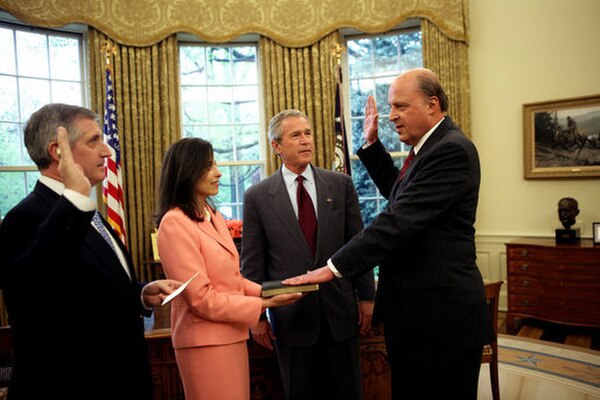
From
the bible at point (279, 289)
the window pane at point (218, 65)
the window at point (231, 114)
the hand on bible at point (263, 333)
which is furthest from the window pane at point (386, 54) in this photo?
the bible at point (279, 289)

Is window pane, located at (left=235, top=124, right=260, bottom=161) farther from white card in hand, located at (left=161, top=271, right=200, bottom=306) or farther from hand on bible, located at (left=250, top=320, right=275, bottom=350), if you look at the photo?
white card in hand, located at (left=161, top=271, right=200, bottom=306)

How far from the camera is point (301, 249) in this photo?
2.22 meters

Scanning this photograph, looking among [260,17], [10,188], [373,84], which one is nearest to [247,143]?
[260,17]

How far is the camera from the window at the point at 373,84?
5.95 metres

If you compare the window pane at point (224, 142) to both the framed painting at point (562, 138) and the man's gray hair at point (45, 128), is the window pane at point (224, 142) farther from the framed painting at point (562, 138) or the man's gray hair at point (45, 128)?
the man's gray hair at point (45, 128)

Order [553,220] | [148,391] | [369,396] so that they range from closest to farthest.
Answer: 1. [148,391]
2. [369,396]
3. [553,220]

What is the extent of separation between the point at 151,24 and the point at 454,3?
11.1 ft

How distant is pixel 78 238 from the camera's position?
1.19 meters

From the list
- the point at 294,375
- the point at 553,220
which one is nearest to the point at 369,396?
the point at 294,375

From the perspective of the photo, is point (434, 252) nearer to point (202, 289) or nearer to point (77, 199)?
point (202, 289)

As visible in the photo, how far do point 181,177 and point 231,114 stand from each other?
4.40 meters

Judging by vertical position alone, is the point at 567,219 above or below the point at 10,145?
below

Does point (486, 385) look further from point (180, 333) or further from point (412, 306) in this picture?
point (180, 333)

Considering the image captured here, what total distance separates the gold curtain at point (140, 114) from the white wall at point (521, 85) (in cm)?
349
